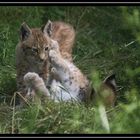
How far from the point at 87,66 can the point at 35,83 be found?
66.0 inches

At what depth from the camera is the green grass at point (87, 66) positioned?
6.79 meters

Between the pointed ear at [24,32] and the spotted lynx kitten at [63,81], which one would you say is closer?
the spotted lynx kitten at [63,81]

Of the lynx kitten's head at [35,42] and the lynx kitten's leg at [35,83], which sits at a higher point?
the lynx kitten's head at [35,42]

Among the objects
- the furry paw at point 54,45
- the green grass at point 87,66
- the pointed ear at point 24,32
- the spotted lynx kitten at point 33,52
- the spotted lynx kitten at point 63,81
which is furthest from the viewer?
the pointed ear at point 24,32

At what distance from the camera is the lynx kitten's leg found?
8078 millimetres

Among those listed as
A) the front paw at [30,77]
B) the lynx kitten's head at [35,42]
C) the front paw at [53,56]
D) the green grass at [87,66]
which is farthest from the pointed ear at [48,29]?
the front paw at [30,77]

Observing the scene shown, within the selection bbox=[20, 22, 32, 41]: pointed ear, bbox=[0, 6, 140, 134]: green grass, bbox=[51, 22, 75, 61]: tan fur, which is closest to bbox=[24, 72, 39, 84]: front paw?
bbox=[0, 6, 140, 134]: green grass

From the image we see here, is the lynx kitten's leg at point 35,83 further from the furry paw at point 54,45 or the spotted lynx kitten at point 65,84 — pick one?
the furry paw at point 54,45

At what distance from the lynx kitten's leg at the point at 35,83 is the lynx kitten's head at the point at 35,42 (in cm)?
54

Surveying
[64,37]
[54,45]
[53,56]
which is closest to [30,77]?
[53,56]

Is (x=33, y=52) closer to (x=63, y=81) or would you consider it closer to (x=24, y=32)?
(x=24, y=32)

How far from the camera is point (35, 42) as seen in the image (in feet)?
28.7

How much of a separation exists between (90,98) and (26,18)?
2765 mm
